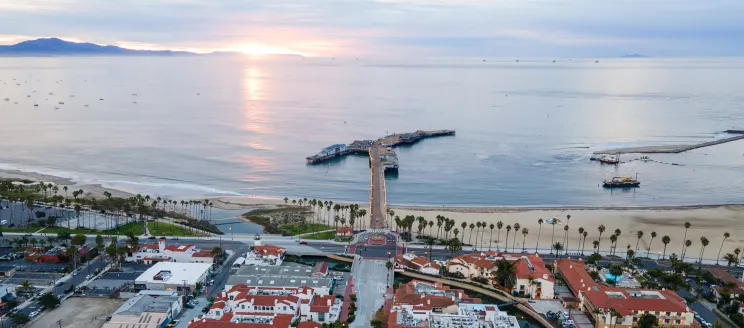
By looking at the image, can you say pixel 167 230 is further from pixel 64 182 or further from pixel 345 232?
pixel 64 182

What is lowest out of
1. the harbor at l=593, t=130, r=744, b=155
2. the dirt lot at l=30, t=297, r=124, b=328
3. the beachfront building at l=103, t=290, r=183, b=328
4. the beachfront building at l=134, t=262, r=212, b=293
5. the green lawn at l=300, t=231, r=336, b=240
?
the dirt lot at l=30, t=297, r=124, b=328

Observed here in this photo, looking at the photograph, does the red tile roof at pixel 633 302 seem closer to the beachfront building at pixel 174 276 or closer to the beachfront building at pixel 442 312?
the beachfront building at pixel 442 312

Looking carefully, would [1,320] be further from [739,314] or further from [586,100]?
[586,100]

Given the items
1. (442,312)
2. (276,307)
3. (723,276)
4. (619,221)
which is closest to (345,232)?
(276,307)

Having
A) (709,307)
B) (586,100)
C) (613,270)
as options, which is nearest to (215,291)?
(613,270)

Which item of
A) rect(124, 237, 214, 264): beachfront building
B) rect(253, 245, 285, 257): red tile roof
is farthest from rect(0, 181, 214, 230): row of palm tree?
rect(253, 245, 285, 257): red tile roof

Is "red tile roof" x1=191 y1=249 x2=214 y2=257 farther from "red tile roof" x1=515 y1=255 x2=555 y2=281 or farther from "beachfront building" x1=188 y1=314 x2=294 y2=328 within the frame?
"red tile roof" x1=515 y1=255 x2=555 y2=281
